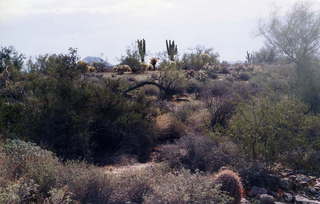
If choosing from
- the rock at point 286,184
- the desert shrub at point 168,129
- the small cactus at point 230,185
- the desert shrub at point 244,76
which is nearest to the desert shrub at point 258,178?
the rock at point 286,184

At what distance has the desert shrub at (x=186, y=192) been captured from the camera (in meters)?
7.08

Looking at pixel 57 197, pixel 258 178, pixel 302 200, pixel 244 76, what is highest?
pixel 244 76

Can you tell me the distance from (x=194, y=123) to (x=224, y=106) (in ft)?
4.10

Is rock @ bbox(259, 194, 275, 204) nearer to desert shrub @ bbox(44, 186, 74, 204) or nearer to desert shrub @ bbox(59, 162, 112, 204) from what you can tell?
desert shrub @ bbox(59, 162, 112, 204)

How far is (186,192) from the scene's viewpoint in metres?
7.26

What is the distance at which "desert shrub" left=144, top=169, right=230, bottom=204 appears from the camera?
708cm

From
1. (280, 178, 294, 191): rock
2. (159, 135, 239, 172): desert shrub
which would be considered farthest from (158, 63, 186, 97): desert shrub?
(280, 178, 294, 191): rock

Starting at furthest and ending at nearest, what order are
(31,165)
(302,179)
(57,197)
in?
(302,179) < (31,165) < (57,197)

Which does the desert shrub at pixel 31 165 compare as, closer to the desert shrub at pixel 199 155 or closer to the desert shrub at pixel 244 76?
the desert shrub at pixel 199 155

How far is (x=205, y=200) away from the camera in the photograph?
7.15m

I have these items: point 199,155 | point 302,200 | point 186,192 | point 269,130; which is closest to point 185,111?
point 269,130

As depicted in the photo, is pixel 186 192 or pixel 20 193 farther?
pixel 186 192

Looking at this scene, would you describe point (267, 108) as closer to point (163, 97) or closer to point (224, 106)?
point (224, 106)

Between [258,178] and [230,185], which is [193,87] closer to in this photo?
[258,178]
